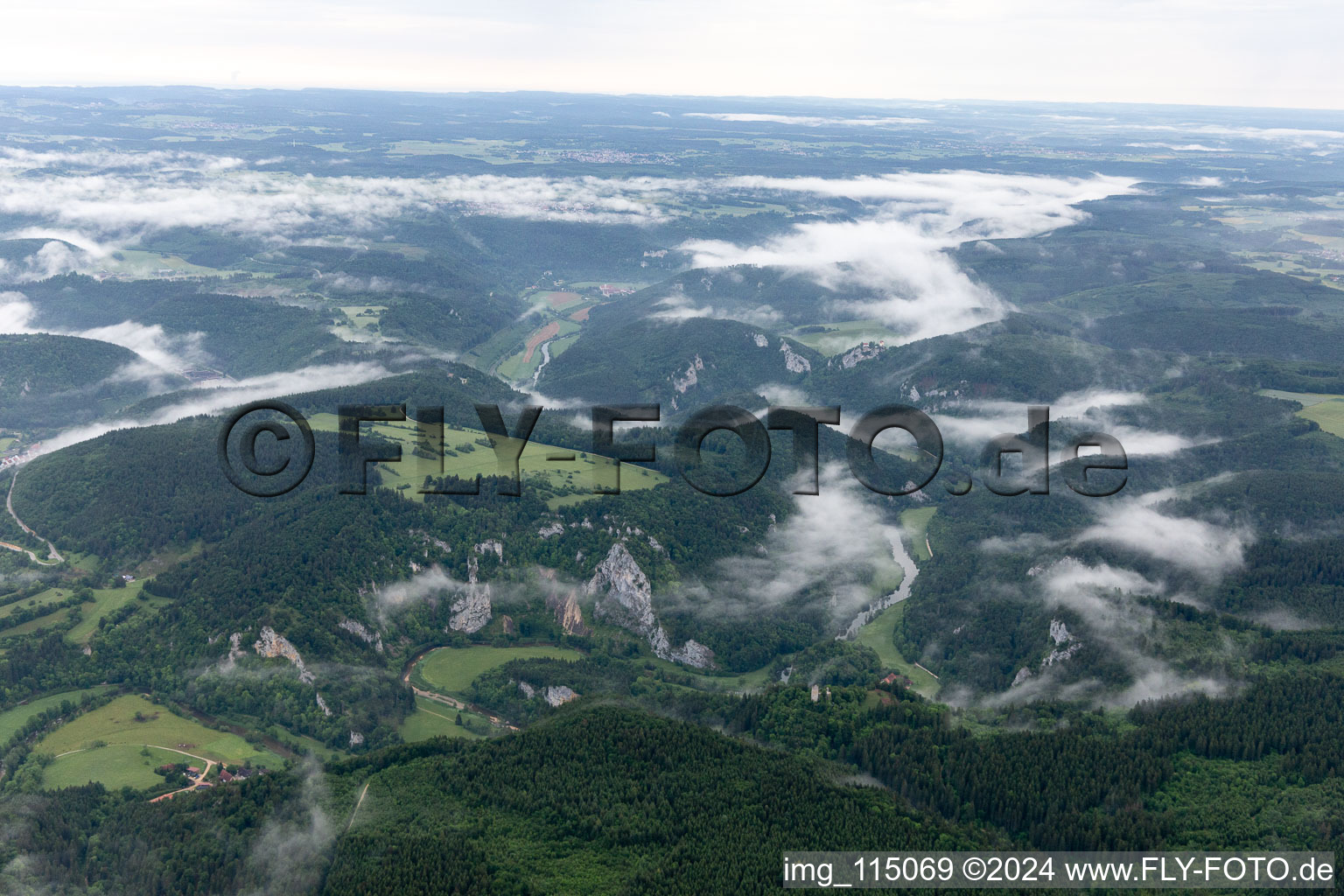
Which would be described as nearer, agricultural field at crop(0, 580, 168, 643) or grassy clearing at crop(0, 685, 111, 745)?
grassy clearing at crop(0, 685, 111, 745)

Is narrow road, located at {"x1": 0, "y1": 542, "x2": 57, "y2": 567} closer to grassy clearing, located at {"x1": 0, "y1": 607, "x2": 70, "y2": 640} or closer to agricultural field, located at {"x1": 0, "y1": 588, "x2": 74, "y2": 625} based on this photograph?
agricultural field, located at {"x1": 0, "y1": 588, "x2": 74, "y2": 625}

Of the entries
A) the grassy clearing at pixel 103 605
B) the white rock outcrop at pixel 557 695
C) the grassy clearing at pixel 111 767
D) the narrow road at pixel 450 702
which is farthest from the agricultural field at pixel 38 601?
the white rock outcrop at pixel 557 695

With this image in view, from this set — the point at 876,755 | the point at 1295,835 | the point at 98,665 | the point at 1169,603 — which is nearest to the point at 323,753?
the point at 98,665

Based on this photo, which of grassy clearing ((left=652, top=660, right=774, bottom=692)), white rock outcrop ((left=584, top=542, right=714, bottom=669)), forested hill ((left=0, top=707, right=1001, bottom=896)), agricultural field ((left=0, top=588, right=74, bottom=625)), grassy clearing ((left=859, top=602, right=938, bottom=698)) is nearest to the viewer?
forested hill ((left=0, top=707, right=1001, bottom=896))

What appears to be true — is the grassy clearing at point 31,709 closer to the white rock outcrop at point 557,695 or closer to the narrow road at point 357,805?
the narrow road at point 357,805

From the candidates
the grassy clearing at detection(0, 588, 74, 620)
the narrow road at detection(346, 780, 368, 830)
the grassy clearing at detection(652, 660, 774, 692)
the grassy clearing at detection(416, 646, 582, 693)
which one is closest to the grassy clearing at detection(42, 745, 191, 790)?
the narrow road at detection(346, 780, 368, 830)

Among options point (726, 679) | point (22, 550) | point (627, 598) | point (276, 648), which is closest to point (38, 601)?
point (22, 550)

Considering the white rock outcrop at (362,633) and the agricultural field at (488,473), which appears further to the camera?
the agricultural field at (488,473)

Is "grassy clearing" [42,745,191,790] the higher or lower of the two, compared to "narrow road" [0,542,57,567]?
lower
